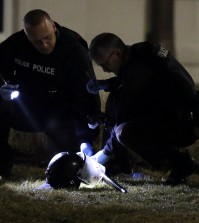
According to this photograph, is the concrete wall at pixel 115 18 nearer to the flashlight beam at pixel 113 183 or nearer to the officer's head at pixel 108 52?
the officer's head at pixel 108 52

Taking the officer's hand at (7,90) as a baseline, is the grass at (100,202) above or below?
below

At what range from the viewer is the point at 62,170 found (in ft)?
17.7

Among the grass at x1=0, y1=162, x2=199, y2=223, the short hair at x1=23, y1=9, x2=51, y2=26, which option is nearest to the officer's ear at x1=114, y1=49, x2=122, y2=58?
the short hair at x1=23, y1=9, x2=51, y2=26

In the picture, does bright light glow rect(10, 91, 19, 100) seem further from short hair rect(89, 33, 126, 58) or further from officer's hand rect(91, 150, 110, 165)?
officer's hand rect(91, 150, 110, 165)

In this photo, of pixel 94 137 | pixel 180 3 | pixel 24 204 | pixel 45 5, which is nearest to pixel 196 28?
pixel 180 3

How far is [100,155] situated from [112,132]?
0.85ft

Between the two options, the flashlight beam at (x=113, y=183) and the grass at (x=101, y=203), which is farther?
the flashlight beam at (x=113, y=183)

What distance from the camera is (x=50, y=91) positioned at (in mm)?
6008

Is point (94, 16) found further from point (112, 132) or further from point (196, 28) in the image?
point (112, 132)

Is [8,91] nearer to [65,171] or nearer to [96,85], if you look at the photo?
[96,85]

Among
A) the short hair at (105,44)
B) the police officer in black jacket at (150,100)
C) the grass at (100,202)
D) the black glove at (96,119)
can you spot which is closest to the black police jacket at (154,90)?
the police officer in black jacket at (150,100)

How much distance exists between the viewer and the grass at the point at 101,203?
4.46 m

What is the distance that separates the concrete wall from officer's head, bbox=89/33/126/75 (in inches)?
85.9

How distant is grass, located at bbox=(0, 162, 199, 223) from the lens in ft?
14.6
